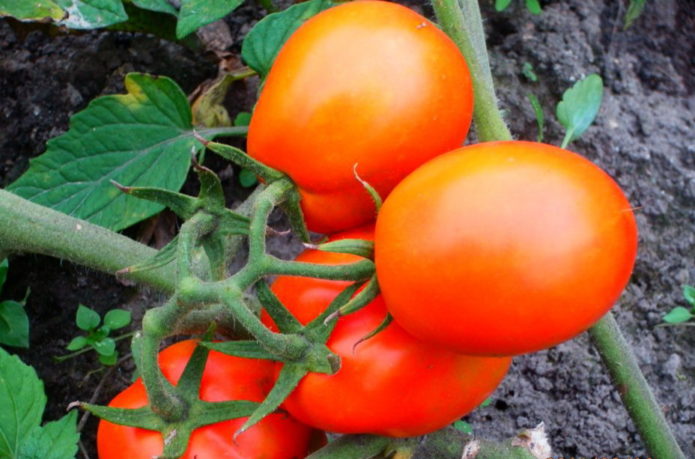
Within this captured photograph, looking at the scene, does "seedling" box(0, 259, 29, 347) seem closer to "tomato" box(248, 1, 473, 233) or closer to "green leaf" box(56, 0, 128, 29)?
"green leaf" box(56, 0, 128, 29)

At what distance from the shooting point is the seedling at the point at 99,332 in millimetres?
1341

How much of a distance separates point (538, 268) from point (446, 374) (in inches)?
9.5

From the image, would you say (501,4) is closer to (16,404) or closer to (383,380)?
(383,380)

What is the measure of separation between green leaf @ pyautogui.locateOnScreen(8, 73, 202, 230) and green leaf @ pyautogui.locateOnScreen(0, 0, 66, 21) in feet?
0.52

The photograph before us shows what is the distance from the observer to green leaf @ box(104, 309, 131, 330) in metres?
1.37

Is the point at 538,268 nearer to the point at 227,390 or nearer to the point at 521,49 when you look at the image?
the point at 227,390

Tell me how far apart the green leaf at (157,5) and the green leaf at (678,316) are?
1057mm

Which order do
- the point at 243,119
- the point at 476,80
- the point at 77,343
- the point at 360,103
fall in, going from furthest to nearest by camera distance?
the point at 243,119 → the point at 77,343 → the point at 476,80 → the point at 360,103

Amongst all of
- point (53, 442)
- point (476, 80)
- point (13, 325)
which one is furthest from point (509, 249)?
point (13, 325)

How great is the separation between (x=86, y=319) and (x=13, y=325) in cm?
12

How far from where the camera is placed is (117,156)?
1356 mm

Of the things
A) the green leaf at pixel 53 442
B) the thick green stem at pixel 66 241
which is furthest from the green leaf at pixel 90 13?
the green leaf at pixel 53 442

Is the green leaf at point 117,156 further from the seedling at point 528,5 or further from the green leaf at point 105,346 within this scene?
the seedling at point 528,5

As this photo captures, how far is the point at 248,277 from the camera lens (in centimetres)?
78
